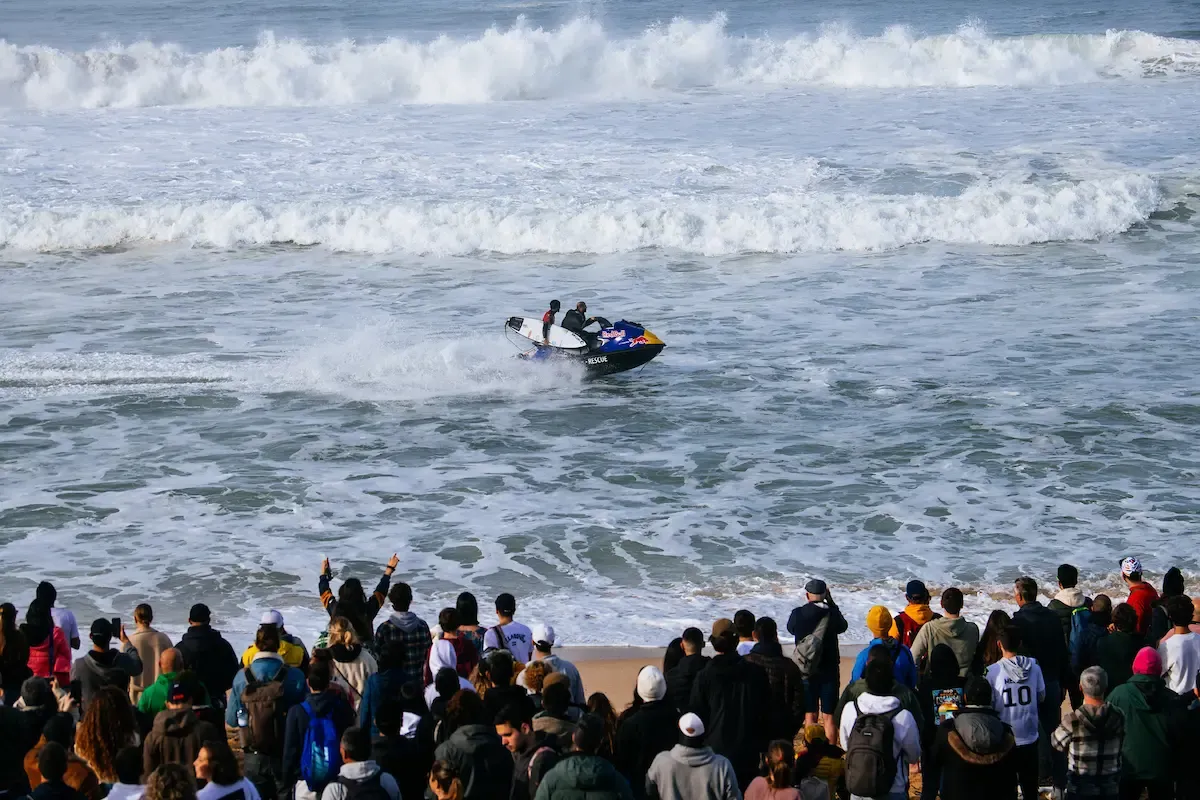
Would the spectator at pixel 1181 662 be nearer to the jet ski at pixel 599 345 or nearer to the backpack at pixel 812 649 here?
the backpack at pixel 812 649

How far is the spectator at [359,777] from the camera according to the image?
628cm

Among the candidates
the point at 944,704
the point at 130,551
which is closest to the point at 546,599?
the point at 130,551

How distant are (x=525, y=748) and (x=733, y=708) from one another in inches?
46.5

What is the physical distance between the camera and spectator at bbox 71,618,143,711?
7.84 meters

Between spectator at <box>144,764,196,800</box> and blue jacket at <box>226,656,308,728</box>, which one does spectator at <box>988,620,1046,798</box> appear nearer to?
blue jacket at <box>226,656,308,728</box>

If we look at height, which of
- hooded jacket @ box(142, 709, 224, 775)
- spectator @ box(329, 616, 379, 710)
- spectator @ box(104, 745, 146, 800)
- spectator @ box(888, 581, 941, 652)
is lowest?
spectator @ box(888, 581, 941, 652)

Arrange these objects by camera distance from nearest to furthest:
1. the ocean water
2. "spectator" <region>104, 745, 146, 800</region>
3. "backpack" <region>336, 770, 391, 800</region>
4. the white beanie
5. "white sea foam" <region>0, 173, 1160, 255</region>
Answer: "spectator" <region>104, 745, 146, 800</region>
"backpack" <region>336, 770, 391, 800</region>
the white beanie
the ocean water
"white sea foam" <region>0, 173, 1160, 255</region>

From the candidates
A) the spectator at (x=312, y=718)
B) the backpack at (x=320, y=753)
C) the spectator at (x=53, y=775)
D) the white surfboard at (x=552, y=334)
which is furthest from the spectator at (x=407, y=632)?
the white surfboard at (x=552, y=334)

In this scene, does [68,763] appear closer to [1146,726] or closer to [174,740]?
[174,740]

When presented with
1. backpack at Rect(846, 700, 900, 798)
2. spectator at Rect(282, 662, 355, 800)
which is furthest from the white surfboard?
backpack at Rect(846, 700, 900, 798)

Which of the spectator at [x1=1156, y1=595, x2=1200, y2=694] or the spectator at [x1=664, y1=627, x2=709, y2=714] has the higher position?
the spectator at [x1=664, y1=627, x2=709, y2=714]

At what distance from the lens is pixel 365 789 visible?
6.28 meters

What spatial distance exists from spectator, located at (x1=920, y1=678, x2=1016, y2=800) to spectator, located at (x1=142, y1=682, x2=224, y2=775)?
333 centimetres

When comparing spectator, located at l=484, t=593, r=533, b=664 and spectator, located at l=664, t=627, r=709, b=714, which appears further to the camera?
spectator, located at l=484, t=593, r=533, b=664
